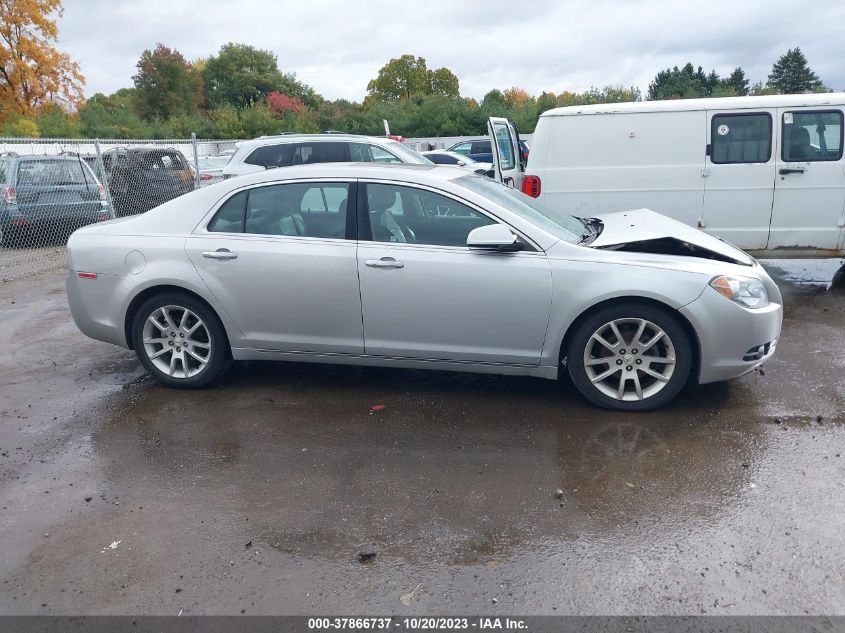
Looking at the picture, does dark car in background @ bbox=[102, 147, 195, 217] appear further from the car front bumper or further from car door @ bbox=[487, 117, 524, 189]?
the car front bumper

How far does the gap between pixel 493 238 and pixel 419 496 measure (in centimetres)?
168

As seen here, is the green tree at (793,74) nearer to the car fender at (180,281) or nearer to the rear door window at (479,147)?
the rear door window at (479,147)

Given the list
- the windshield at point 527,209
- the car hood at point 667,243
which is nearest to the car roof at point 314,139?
the windshield at point 527,209

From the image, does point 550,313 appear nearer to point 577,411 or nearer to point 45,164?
point 577,411

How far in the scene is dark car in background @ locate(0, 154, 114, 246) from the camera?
438 inches

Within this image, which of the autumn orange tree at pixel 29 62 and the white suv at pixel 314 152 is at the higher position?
the autumn orange tree at pixel 29 62

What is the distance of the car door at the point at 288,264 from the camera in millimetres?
4711

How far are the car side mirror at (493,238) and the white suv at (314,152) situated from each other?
5.72 m

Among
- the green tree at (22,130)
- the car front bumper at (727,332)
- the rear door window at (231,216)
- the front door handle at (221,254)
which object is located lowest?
the car front bumper at (727,332)

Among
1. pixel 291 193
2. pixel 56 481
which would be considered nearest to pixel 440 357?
pixel 291 193

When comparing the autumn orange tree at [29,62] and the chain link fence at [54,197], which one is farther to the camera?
the autumn orange tree at [29,62]

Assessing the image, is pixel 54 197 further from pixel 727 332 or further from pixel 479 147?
pixel 479 147

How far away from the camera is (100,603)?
113 inches

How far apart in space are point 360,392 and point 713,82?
67.5 m
